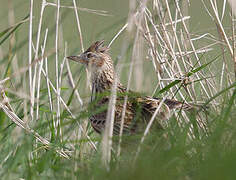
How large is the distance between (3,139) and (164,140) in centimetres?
151

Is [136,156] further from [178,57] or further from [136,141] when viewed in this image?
[178,57]

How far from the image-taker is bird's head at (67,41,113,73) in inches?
198

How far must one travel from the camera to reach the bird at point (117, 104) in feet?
12.5

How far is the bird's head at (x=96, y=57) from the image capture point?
5039 millimetres

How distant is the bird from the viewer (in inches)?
149

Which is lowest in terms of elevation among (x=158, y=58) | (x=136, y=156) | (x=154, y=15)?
(x=136, y=156)

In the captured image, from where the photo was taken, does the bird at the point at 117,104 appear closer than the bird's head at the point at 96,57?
Yes

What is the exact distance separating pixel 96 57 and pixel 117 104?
3.07 feet

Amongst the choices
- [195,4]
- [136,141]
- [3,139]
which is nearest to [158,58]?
[136,141]

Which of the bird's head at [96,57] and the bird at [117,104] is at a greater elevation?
the bird's head at [96,57]

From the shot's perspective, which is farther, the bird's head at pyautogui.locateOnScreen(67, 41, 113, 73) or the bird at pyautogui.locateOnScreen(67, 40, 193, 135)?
the bird's head at pyautogui.locateOnScreen(67, 41, 113, 73)

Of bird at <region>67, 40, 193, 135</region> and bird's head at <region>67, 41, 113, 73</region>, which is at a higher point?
bird's head at <region>67, 41, 113, 73</region>

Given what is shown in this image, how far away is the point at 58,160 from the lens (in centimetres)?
387

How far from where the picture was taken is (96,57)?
5160 mm
